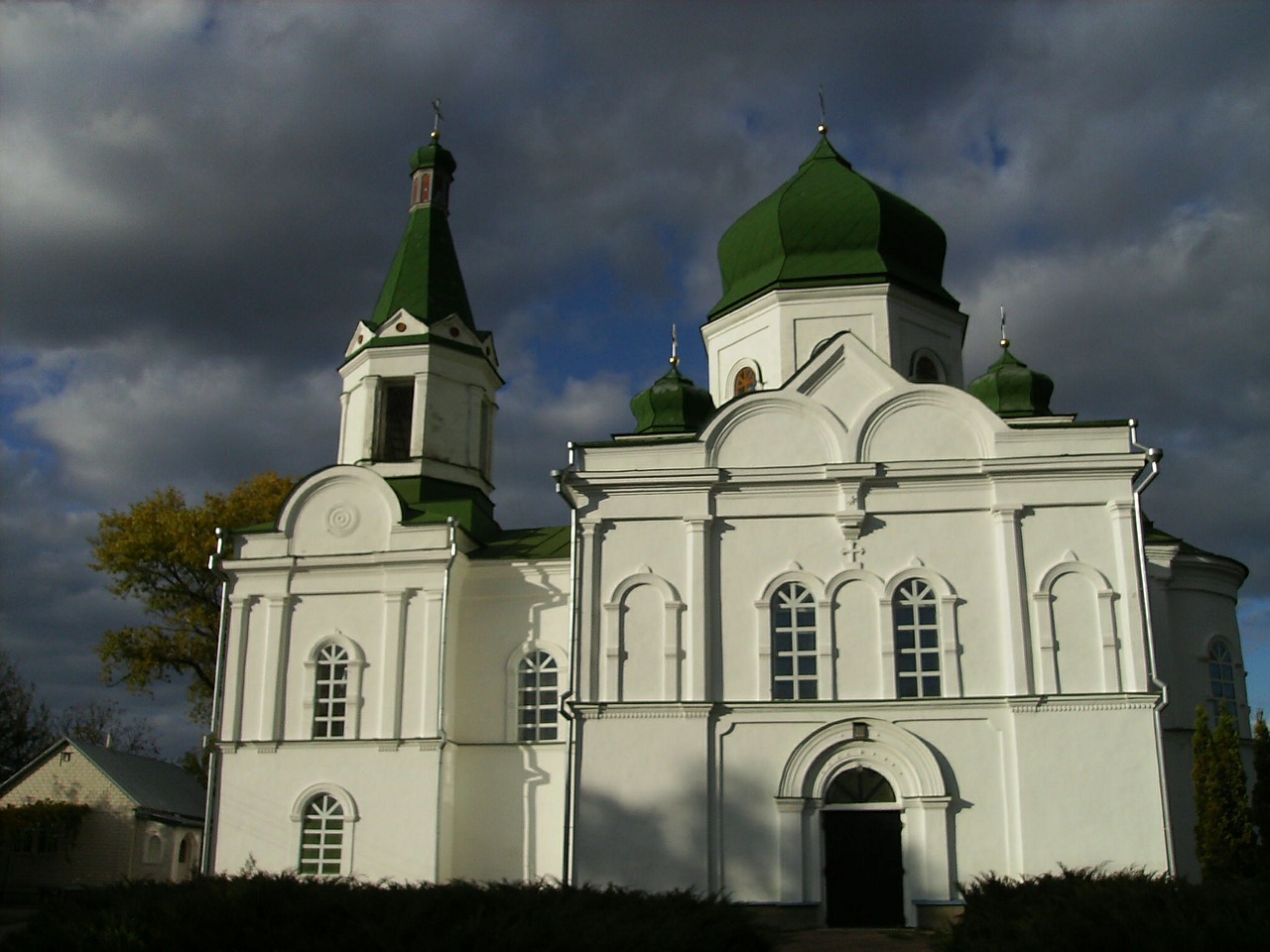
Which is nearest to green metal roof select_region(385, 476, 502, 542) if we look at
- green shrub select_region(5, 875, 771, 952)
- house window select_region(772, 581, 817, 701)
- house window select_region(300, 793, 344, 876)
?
house window select_region(300, 793, 344, 876)

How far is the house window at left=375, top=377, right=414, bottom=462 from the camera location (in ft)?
76.3

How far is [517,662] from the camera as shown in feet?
67.3

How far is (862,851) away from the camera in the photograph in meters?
17.1

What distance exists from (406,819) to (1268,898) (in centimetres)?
1258

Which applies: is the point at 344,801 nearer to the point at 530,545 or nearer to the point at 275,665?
the point at 275,665

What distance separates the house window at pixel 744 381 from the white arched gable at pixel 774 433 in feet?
9.36

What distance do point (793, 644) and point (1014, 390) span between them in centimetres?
553

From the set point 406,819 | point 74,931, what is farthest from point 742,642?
point 74,931

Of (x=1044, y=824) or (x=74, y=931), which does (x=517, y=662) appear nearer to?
(x=1044, y=824)

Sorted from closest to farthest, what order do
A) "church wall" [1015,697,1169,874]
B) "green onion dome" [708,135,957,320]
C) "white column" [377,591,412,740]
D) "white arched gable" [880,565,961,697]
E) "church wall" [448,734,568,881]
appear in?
"church wall" [1015,697,1169,874]
"white arched gable" [880,565,961,697]
"church wall" [448,734,568,881]
"white column" [377,591,412,740]
"green onion dome" [708,135,957,320]

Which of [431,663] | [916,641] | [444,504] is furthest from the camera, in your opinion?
[444,504]

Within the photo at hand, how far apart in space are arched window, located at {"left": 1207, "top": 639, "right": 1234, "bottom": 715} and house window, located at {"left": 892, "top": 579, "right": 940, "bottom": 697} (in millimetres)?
5093

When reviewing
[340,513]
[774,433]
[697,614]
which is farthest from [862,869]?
[340,513]

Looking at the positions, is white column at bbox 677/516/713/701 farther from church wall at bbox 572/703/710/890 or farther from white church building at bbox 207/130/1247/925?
church wall at bbox 572/703/710/890
